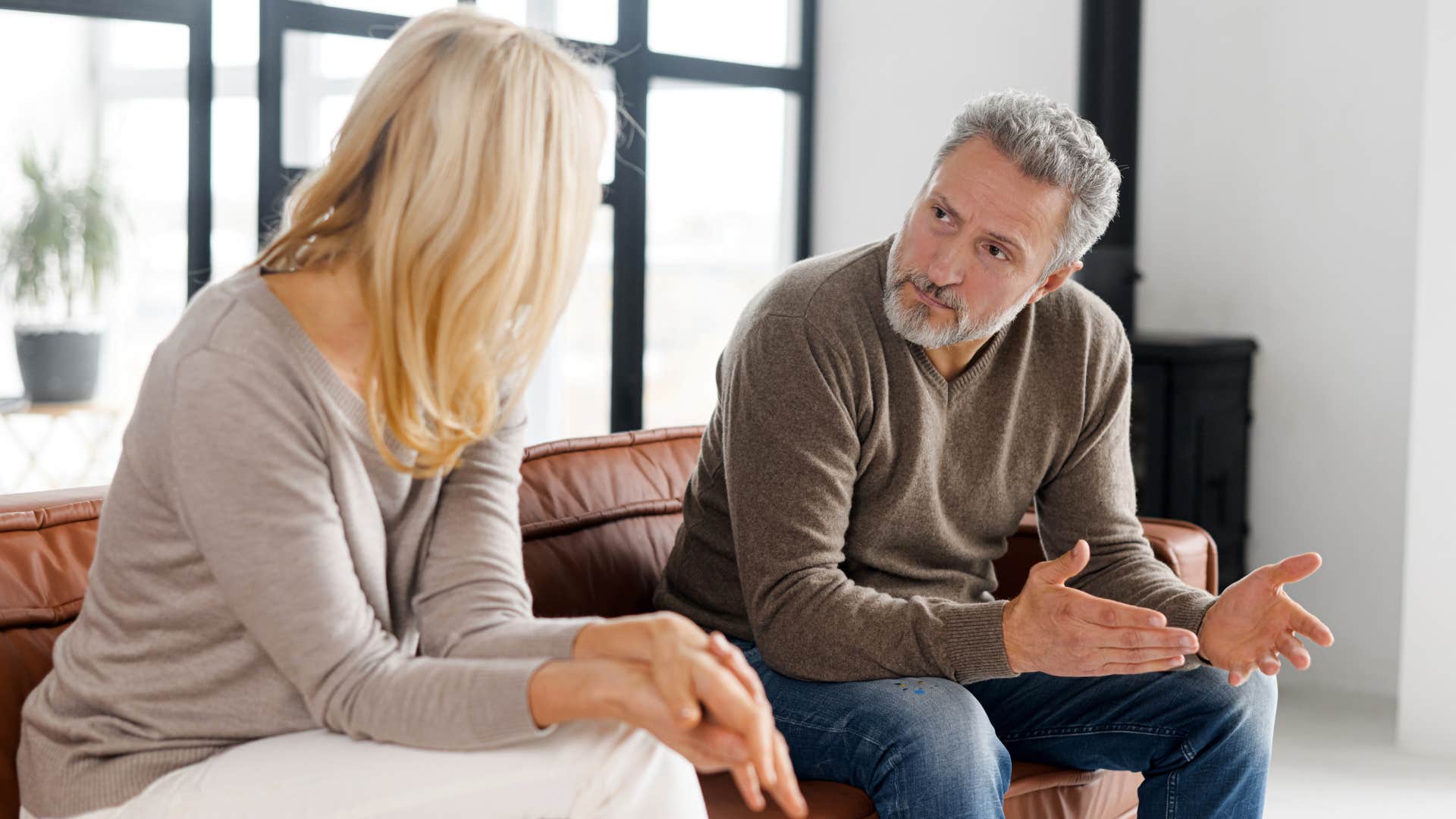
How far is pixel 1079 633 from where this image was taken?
1.65m

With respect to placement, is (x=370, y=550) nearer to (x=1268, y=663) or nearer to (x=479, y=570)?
(x=479, y=570)

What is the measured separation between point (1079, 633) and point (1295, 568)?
347 mm

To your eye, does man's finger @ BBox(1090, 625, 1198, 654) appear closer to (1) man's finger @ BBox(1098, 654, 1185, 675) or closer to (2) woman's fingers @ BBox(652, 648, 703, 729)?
(1) man's finger @ BBox(1098, 654, 1185, 675)

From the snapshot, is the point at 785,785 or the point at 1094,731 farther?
the point at 1094,731

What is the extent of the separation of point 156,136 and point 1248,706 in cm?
242

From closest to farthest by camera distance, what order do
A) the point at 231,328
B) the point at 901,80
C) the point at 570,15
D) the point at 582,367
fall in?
1. the point at 231,328
2. the point at 570,15
3. the point at 582,367
4. the point at 901,80

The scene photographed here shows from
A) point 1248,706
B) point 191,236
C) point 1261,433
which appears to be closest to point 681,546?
point 1248,706

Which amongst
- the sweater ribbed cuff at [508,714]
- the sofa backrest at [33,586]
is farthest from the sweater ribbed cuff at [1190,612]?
the sofa backrest at [33,586]

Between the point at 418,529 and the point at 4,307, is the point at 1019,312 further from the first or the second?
the point at 4,307

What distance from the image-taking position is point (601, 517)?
7.29 ft

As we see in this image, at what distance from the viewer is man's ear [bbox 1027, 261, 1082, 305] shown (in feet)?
6.64

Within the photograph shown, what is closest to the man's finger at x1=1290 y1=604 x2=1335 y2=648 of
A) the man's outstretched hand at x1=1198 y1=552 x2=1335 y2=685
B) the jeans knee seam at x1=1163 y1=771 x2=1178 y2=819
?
the man's outstretched hand at x1=1198 y1=552 x2=1335 y2=685

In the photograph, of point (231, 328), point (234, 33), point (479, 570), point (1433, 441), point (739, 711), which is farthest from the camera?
point (1433, 441)

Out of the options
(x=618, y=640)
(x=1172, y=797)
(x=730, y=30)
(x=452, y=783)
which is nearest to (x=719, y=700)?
(x=618, y=640)
